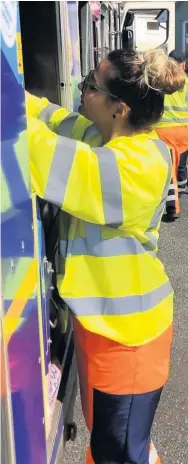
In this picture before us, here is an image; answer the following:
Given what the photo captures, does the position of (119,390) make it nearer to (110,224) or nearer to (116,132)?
(110,224)

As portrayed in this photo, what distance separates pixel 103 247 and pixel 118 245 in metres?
0.04

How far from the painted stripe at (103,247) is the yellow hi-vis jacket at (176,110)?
370 centimetres

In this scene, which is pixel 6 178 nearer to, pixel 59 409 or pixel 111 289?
pixel 111 289

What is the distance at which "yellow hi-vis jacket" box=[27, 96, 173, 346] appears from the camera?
1.54 meters

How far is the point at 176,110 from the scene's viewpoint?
211 inches

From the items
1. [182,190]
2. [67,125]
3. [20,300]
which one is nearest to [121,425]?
[20,300]

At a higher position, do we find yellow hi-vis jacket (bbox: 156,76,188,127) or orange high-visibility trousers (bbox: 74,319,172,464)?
yellow hi-vis jacket (bbox: 156,76,188,127)

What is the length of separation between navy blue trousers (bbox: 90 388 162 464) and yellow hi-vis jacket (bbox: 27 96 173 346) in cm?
19

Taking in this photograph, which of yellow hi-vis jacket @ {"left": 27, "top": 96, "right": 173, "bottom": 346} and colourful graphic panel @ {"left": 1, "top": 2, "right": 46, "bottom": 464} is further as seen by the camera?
yellow hi-vis jacket @ {"left": 27, "top": 96, "right": 173, "bottom": 346}

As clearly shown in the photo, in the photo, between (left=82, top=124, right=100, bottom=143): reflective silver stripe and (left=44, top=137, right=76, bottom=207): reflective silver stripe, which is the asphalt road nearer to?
(left=82, top=124, right=100, bottom=143): reflective silver stripe

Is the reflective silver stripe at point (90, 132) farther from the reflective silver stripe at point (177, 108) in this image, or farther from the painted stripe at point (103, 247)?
the reflective silver stripe at point (177, 108)

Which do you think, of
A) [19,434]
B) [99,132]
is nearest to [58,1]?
[99,132]

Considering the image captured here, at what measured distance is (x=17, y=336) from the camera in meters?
1.35

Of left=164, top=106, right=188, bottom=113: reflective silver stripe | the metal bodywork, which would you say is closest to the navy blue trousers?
left=164, top=106, right=188, bottom=113: reflective silver stripe
